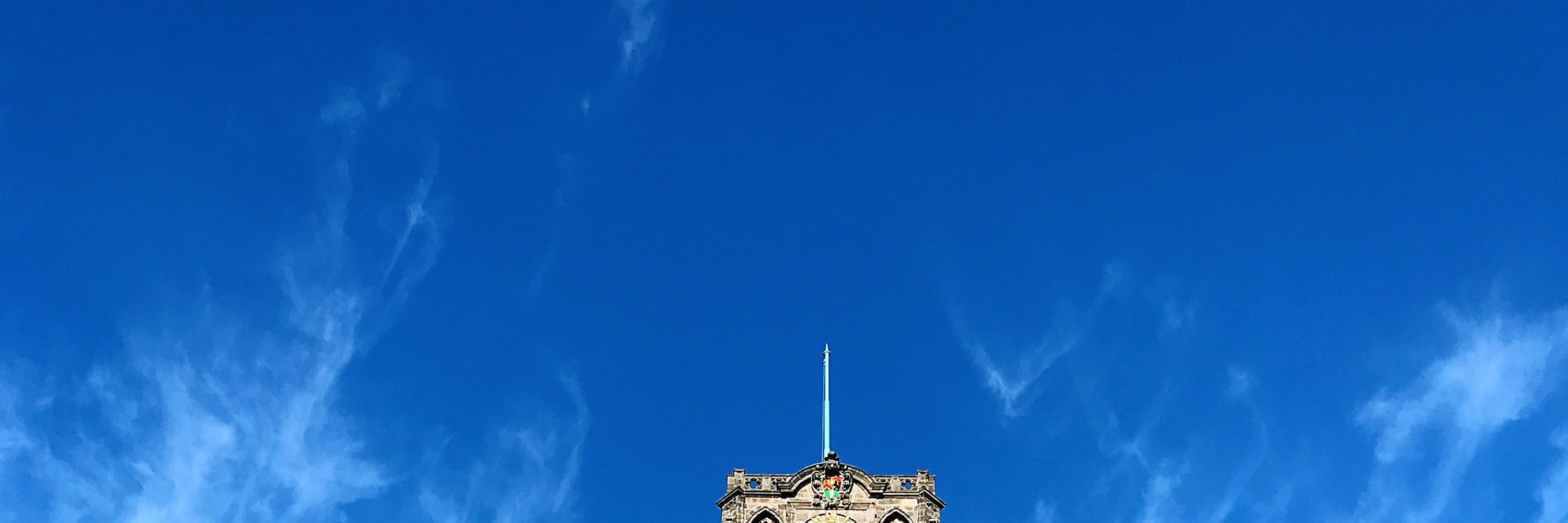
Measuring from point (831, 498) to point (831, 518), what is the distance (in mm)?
1395

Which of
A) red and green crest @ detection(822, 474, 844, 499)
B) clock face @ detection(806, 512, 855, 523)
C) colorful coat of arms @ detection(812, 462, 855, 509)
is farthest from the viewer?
red and green crest @ detection(822, 474, 844, 499)

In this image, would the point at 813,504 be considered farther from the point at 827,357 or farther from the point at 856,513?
the point at 827,357

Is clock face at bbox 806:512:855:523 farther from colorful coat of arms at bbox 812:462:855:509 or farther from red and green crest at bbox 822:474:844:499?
red and green crest at bbox 822:474:844:499

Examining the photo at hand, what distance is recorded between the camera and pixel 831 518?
88875 millimetres

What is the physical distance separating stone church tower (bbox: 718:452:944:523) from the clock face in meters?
0.03

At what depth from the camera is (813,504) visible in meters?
89.5

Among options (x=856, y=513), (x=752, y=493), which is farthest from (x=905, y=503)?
(x=752, y=493)

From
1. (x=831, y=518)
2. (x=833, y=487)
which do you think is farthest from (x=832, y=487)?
(x=831, y=518)

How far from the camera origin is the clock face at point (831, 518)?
291 feet

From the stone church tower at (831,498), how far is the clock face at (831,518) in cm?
3

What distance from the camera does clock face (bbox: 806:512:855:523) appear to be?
291 ft

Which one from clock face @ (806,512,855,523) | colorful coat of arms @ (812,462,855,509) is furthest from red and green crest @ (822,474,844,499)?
clock face @ (806,512,855,523)

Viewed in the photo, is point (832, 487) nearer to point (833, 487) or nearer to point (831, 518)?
point (833, 487)

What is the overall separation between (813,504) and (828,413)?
379 inches
